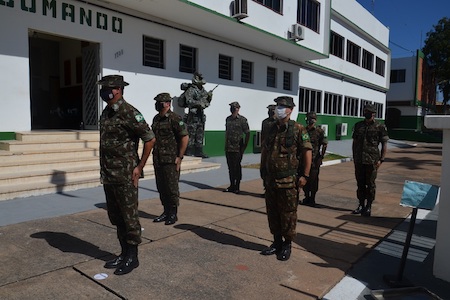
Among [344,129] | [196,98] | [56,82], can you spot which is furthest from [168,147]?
[344,129]

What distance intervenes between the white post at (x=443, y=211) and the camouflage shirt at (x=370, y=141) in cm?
227

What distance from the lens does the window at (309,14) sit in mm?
16172

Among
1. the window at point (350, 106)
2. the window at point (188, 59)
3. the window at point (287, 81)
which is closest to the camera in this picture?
the window at point (188, 59)

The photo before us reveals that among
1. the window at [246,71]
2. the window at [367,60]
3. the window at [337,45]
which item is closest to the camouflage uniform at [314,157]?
the window at [246,71]

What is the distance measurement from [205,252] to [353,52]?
2232 centimetres

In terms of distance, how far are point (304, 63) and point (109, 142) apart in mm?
16140

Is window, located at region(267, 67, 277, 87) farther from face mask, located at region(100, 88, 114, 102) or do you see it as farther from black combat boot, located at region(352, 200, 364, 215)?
face mask, located at region(100, 88, 114, 102)

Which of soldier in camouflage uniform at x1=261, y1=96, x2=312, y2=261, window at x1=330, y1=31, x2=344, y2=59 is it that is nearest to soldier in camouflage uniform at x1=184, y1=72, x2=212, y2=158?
soldier in camouflage uniform at x1=261, y1=96, x2=312, y2=261

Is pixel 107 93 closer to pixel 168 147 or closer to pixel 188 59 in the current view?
pixel 168 147

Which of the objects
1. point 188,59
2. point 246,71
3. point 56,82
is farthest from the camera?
point 246,71

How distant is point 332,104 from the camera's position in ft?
70.7

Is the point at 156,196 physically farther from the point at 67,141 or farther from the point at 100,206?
the point at 67,141

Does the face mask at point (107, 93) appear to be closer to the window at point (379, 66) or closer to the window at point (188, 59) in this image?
the window at point (188, 59)

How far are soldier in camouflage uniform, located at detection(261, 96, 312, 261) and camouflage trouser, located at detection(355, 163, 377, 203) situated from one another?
2.39 m
